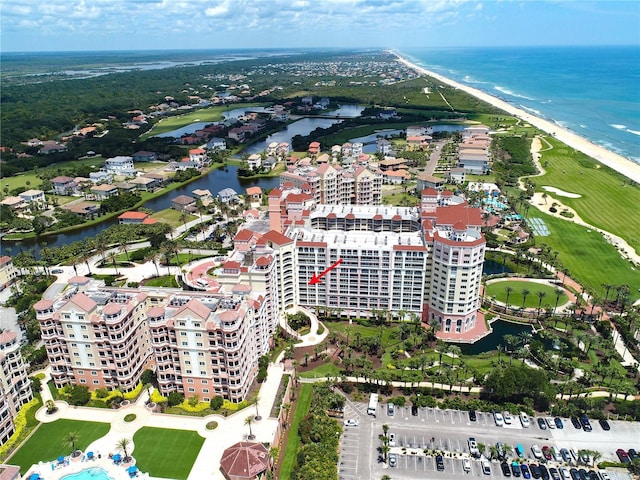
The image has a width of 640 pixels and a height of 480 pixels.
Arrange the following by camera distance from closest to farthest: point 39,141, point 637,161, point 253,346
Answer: point 253,346 < point 637,161 < point 39,141

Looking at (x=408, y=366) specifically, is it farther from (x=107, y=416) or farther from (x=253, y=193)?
(x=253, y=193)

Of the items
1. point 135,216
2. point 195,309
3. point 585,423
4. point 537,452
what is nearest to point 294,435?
point 195,309

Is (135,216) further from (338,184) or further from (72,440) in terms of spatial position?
(72,440)

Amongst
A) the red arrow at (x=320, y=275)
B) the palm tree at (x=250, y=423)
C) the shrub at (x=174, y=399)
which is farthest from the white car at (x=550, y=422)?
the shrub at (x=174, y=399)

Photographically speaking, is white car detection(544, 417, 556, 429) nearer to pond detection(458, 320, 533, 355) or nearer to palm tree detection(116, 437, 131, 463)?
pond detection(458, 320, 533, 355)

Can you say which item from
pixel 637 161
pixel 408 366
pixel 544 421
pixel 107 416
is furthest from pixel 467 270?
pixel 637 161

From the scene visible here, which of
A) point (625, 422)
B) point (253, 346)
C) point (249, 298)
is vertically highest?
point (249, 298)
